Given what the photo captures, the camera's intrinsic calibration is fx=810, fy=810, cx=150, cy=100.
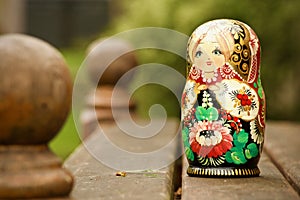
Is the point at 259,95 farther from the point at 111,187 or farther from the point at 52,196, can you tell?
the point at 52,196

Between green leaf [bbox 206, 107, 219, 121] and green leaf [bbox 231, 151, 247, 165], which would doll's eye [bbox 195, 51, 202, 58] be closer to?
green leaf [bbox 206, 107, 219, 121]

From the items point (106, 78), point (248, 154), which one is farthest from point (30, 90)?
point (106, 78)

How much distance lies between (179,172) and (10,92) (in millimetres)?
1933

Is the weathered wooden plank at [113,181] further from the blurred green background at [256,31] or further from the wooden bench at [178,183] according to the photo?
the blurred green background at [256,31]

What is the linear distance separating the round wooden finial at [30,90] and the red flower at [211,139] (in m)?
0.98

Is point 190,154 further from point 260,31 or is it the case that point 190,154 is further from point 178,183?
point 260,31

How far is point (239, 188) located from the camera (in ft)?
9.89

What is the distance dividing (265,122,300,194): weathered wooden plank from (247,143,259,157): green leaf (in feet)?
0.58

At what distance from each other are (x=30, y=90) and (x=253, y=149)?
128cm

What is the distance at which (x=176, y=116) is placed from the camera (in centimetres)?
778

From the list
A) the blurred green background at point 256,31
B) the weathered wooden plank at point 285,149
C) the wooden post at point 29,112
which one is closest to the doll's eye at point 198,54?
the weathered wooden plank at point 285,149

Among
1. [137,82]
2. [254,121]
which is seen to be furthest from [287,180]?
[137,82]

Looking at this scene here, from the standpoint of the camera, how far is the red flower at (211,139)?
11.1 feet

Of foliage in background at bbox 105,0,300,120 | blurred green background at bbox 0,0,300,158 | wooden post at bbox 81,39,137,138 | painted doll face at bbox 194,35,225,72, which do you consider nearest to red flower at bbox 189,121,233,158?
painted doll face at bbox 194,35,225,72
